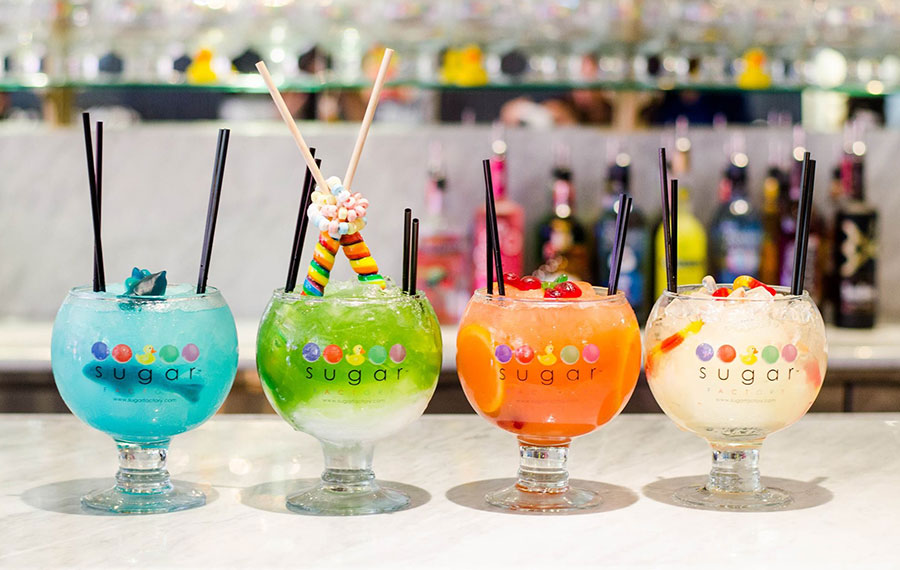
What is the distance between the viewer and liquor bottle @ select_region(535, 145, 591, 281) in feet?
9.04

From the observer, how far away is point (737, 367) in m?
1.10

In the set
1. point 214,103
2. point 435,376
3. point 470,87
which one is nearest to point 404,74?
point 470,87

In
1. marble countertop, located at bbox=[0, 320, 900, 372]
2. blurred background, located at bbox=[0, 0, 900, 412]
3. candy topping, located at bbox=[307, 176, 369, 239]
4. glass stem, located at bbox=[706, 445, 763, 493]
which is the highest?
blurred background, located at bbox=[0, 0, 900, 412]

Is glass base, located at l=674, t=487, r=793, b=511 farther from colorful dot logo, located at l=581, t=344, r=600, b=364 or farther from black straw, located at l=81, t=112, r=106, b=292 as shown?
black straw, located at l=81, t=112, r=106, b=292

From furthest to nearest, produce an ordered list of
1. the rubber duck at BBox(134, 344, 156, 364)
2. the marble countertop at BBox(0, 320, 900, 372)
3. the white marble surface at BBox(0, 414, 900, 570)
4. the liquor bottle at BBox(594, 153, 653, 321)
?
the liquor bottle at BBox(594, 153, 653, 321), the marble countertop at BBox(0, 320, 900, 372), the rubber duck at BBox(134, 344, 156, 364), the white marble surface at BBox(0, 414, 900, 570)

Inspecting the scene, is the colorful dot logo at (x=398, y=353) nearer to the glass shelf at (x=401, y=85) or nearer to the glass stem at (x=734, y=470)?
the glass stem at (x=734, y=470)

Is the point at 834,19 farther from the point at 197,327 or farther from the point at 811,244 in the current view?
the point at 197,327

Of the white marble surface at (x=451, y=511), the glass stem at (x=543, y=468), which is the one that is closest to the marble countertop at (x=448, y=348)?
the white marble surface at (x=451, y=511)

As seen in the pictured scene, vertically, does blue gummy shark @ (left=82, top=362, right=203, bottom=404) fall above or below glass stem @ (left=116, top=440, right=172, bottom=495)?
above

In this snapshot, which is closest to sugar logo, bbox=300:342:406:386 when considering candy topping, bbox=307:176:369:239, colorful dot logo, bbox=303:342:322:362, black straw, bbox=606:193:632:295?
colorful dot logo, bbox=303:342:322:362

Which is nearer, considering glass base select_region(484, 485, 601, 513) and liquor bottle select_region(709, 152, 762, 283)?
glass base select_region(484, 485, 601, 513)

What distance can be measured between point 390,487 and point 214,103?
2146 mm

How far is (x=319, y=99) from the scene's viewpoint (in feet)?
9.68

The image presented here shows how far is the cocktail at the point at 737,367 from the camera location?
110 cm
